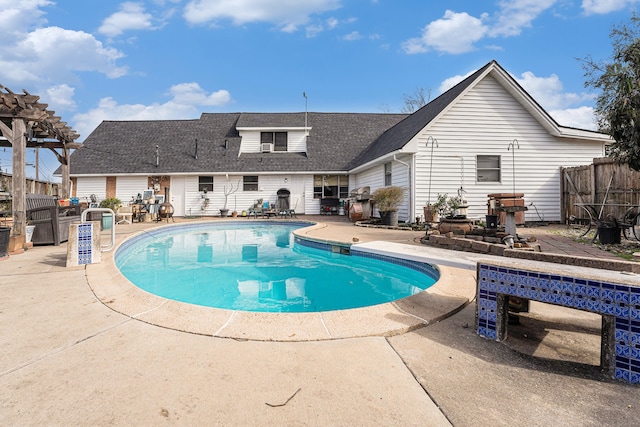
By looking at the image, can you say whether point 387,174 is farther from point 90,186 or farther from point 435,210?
point 90,186

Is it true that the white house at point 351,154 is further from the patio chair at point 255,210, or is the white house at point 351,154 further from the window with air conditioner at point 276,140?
the patio chair at point 255,210

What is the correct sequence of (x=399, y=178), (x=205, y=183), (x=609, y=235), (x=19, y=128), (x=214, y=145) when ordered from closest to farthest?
(x=609, y=235) < (x=19, y=128) < (x=399, y=178) < (x=205, y=183) < (x=214, y=145)

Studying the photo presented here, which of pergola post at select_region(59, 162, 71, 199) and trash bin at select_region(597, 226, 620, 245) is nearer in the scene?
trash bin at select_region(597, 226, 620, 245)

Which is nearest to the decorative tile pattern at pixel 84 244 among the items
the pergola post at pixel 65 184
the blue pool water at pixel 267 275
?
the blue pool water at pixel 267 275

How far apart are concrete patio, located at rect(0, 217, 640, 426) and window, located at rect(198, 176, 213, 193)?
15.7m

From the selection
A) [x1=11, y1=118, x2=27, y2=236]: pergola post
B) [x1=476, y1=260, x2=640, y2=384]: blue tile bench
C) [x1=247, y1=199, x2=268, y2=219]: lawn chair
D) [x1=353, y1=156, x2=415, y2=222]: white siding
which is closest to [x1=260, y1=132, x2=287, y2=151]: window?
[x1=247, y1=199, x2=268, y2=219]: lawn chair

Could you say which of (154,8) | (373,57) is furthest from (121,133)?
(373,57)

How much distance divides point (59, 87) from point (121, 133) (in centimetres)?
425

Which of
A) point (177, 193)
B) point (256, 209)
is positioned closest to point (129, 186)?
point (177, 193)

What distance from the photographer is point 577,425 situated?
1.42 metres

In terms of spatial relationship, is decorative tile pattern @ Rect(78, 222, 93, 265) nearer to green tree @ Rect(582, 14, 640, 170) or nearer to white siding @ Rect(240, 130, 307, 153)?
green tree @ Rect(582, 14, 640, 170)

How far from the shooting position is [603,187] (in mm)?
9125

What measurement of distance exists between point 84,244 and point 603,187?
43.5 feet

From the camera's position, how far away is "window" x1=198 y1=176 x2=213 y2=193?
59.1 ft
